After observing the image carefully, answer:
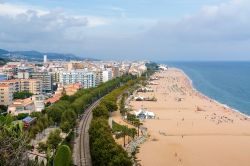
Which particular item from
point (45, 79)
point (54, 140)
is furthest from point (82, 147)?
point (45, 79)

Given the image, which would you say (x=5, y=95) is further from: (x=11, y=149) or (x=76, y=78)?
(x=11, y=149)

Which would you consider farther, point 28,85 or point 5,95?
point 28,85

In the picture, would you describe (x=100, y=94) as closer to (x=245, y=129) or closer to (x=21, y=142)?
(x=245, y=129)

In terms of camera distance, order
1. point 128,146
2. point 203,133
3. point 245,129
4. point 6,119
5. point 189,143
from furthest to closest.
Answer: point 245,129, point 203,133, point 189,143, point 128,146, point 6,119

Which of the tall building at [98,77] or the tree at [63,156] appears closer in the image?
the tree at [63,156]

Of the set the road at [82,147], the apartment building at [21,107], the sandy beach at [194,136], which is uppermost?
the apartment building at [21,107]

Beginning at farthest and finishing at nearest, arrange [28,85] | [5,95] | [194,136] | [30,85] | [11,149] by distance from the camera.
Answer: [30,85]
[28,85]
[5,95]
[194,136]
[11,149]

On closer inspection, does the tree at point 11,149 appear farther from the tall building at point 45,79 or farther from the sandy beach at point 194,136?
the tall building at point 45,79

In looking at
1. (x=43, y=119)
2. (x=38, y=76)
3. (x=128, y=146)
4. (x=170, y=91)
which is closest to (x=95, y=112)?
(x=43, y=119)

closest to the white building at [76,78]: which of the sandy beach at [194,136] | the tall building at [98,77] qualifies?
the tall building at [98,77]
